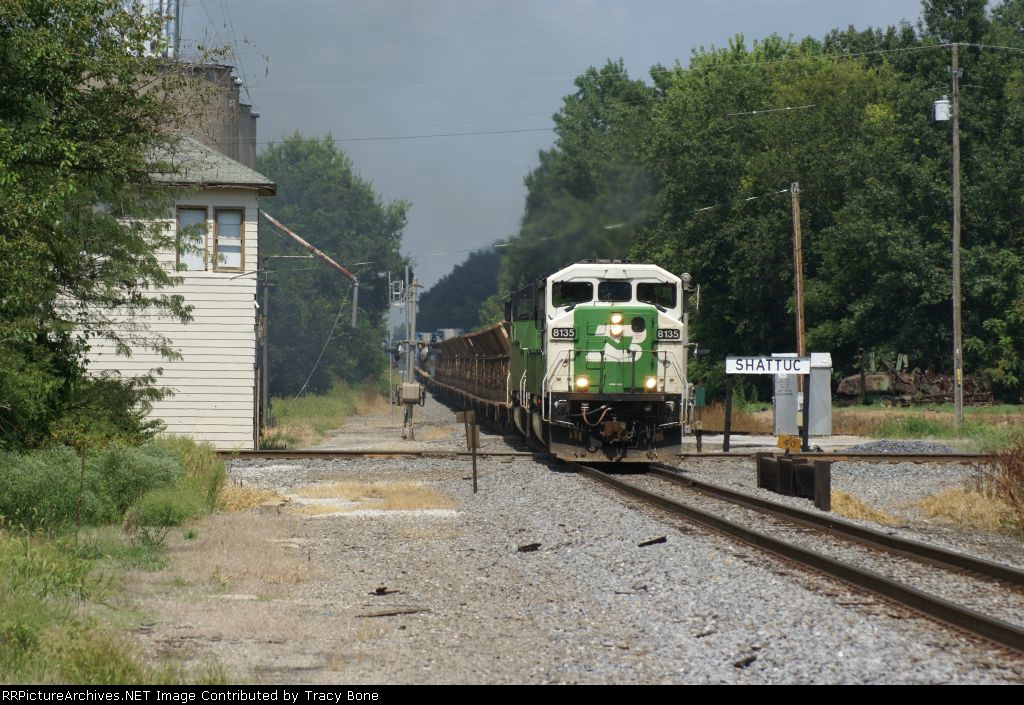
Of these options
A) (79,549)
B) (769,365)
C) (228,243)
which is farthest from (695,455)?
(79,549)

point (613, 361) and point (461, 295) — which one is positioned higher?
point (461, 295)

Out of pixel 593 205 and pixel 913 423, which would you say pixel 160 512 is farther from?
pixel 593 205

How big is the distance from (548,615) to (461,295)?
512ft

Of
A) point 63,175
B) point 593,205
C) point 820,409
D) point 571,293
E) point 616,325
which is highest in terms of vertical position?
point 593,205

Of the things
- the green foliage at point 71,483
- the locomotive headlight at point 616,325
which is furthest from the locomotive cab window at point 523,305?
the green foliage at point 71,483

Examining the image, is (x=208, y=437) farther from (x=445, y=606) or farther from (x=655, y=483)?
(x=445, y=606)

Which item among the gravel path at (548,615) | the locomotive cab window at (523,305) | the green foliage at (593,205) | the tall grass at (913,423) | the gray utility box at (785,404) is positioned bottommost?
the gravel path at (548,615)

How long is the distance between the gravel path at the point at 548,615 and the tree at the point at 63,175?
A: 11.9 feet

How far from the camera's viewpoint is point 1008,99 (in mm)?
43594

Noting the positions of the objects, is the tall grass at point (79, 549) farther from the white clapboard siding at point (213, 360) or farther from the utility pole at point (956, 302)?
the utility pole at point (956, 302)

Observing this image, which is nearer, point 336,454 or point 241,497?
point 241,497

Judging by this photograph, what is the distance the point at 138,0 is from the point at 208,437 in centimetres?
1324

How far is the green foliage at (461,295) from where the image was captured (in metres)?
161

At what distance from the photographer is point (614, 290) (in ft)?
68.4
